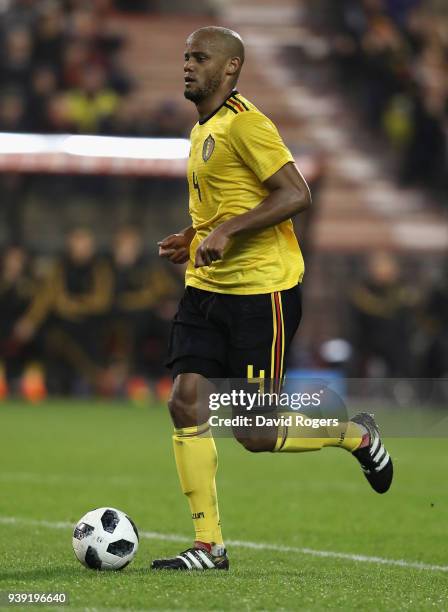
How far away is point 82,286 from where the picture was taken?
60.5 feet

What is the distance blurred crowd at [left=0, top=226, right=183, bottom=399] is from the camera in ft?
59.6

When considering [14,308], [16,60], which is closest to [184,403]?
[14,308]

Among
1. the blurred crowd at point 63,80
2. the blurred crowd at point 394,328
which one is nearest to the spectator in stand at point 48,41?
the blurred crowd at point 63,80

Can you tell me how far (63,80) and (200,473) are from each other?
15.0m

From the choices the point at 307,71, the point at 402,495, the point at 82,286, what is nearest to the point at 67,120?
the point at 82,286

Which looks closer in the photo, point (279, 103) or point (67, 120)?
point (67, 120)

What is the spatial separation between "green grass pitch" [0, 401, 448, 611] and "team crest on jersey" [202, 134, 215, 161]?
1.73 m

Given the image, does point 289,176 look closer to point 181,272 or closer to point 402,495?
point 402,495

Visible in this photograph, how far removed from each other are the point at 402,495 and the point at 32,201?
402 inches

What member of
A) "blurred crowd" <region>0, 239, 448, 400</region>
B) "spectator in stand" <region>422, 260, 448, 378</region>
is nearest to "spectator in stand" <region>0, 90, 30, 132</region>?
"blurred crowd" <region>0, 239, 448, 400</region>

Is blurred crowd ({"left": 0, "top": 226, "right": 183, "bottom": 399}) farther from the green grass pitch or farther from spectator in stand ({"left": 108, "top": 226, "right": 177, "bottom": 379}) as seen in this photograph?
the green grass pitch

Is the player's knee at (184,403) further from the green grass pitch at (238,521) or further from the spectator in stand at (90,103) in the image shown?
the spectator in stand at (90,103)

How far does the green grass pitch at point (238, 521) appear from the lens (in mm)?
5395

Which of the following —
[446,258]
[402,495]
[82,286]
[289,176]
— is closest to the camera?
[289,176]
